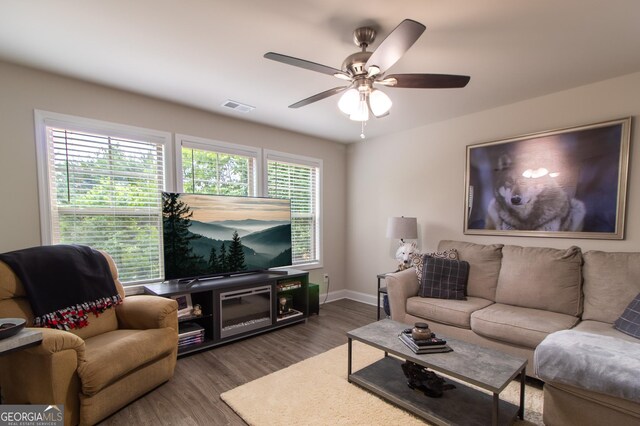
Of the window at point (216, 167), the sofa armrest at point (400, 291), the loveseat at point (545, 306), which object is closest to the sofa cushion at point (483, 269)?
the loveseat at point (545, 306)

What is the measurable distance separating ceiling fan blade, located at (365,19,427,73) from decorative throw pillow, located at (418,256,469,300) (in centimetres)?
211

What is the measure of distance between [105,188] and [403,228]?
Result: 3.21m

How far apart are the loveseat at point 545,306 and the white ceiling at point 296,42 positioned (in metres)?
1.63

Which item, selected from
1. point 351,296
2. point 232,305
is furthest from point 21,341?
point 351,296

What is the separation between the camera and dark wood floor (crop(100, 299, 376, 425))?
1.89 meters

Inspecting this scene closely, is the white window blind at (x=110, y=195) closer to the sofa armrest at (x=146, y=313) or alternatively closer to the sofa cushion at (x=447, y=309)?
the sofa armrest at (x=146, y=313)

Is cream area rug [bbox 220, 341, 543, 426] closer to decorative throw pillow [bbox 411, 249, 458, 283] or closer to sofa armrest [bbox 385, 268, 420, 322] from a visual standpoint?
sofa armrest [bbox 385, 268, 420, 322]

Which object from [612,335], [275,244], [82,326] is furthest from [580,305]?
[82,326]

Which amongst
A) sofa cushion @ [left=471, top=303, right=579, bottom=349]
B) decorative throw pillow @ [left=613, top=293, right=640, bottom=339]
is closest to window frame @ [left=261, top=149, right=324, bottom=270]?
sofa cushion @ [left=471, top=303, right=579, bottom=349]

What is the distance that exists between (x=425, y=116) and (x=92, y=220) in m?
3.69

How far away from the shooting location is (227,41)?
1998 millimetres

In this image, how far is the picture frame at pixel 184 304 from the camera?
9.11 ft

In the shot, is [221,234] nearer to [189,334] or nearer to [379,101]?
[189,334]

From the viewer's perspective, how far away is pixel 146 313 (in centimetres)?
224
